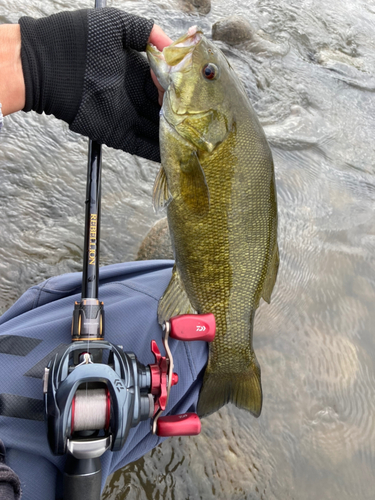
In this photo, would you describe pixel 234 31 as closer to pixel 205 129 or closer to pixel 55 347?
pixel 205 129

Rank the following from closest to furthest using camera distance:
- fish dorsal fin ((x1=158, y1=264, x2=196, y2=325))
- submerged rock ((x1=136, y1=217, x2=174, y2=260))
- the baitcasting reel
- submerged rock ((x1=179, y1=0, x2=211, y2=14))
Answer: the baitcasting reel → fish dorsal fin ((x1=158, y1=264, x2=196, y2=325)) → submerged rock ((x1=136, y1=217, x2=174, y2=260)) → submerged rock ((x1=179, y1=0, x2=211, y2=14))

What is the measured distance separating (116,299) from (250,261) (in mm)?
695

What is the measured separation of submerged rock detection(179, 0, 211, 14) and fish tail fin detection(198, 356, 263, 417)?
6865 millimetres

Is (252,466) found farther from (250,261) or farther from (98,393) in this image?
(98,393)

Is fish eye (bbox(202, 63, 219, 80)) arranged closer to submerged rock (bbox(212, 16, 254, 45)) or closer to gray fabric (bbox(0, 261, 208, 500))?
gray fabric (bbox(0, 261, 208, 500))

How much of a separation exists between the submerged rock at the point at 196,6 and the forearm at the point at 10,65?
6.06m

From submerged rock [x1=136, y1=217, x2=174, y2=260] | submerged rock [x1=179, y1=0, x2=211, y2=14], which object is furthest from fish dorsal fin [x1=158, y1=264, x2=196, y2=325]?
submerged rock [x1=179, y1=0, x2=211, y2=14]

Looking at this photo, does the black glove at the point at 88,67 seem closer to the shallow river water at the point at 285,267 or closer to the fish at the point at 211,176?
the fish at the point at 211,176

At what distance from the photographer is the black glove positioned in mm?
1861

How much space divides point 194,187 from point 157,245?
153cm

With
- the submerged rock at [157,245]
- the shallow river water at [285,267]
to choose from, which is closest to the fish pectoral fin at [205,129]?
the submerged rock at [157,245]

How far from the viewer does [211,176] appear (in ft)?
5.83

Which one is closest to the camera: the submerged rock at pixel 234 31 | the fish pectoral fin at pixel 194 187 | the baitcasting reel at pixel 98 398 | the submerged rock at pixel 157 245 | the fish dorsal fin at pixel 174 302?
the baitcasting reel at pixel 98 398

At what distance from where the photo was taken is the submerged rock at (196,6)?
703cm
